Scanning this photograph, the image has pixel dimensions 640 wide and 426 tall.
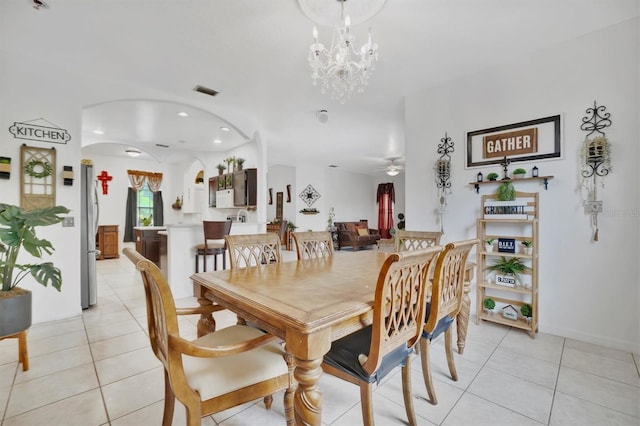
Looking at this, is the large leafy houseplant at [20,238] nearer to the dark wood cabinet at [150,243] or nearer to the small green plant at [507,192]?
the dark wood cabinet at [150,243]

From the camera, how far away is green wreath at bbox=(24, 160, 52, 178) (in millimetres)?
2789

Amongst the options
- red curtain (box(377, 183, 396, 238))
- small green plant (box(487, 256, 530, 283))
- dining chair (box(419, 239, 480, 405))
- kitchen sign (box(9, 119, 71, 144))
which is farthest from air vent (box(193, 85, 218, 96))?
red curtain (box(377, 183, 396, 238))

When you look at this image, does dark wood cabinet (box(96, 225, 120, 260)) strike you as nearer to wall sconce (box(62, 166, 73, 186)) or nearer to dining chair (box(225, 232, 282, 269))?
wall sconce (box(62, 166, 73, 186))

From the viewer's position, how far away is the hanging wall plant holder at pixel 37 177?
9.13ft

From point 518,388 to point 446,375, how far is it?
0.41 m

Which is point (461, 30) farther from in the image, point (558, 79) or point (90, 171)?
point (90, 171)

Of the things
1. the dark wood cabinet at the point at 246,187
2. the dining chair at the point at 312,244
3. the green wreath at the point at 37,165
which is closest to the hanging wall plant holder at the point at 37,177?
Result: the green wreath at the point at 37,165

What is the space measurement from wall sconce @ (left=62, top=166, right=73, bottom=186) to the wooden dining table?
2.42 meters

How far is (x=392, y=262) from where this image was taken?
3.58 ft

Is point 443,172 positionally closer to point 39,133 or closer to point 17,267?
point 17,267

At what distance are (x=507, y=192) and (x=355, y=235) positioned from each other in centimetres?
589

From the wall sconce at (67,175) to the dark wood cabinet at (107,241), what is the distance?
453 cm

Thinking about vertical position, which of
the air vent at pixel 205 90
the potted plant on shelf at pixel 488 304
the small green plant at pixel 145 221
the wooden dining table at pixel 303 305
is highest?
the air vent at pixel 205 90

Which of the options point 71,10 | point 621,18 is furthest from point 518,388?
point 71,10
